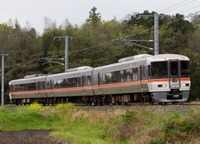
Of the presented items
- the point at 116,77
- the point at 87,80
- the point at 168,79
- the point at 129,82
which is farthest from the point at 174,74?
the point at 87,80

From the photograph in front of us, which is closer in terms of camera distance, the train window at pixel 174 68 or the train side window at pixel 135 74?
the train window at pixel 174 68

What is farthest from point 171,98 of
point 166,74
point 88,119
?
point 88,119

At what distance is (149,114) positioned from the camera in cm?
2156

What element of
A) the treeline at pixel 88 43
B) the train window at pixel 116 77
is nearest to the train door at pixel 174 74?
the train window at pixel 116 77

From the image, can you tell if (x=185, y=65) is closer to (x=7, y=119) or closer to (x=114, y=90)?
(x=114, y=90)

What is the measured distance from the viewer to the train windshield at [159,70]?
30.6 metres

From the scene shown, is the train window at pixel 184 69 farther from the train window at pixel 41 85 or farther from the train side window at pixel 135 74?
the train window at pixel 41 85

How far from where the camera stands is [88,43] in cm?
7944

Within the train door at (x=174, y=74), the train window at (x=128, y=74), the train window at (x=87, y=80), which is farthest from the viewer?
the train window at (x=87, y=80)

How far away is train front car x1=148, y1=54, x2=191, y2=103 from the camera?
3014cm

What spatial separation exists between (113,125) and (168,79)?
931cm

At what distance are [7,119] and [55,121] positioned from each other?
9.21ft

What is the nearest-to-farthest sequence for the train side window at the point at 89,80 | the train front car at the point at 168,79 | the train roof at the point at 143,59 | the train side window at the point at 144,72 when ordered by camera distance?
the train front car at the point at 168,79
the train roof at the point at 143,59
the train side window at the point at 144,72
the train side window at the point at 89,80

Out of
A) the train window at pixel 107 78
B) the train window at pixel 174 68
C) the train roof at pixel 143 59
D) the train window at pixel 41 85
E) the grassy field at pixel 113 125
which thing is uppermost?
the train roof at pixel 143 59
